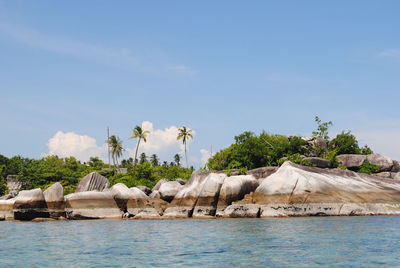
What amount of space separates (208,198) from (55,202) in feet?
40.8

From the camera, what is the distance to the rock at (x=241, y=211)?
31.6 metres

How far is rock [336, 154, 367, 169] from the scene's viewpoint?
41641 millimetres

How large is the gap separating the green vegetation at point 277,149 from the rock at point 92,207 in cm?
1262

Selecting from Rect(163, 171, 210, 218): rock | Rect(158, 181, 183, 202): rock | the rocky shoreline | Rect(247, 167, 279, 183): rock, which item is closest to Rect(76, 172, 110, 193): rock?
the rocky shoreline

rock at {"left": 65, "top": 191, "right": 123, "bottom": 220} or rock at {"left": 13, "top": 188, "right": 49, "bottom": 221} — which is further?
rock at {"left": 65, "top": 191, "right": 123, "bottom": 220}

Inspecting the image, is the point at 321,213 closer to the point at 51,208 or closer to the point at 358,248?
the point at 358,248

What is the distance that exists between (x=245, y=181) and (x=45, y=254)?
2196 centimetres

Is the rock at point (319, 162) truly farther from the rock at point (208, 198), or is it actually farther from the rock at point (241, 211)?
the rock at point (241, 211)

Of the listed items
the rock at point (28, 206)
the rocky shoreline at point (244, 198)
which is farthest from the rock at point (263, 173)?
the rock at point (28, 206)

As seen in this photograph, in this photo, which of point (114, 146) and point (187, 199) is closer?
point (187, 199)

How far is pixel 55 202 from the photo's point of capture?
120 feet

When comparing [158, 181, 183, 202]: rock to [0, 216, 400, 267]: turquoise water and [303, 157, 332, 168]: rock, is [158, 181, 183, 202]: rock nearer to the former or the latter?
[303, 157, 332, 168]: rock

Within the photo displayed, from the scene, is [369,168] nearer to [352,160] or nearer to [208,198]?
[352,160]

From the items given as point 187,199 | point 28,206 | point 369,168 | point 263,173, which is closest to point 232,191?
point 187,199
